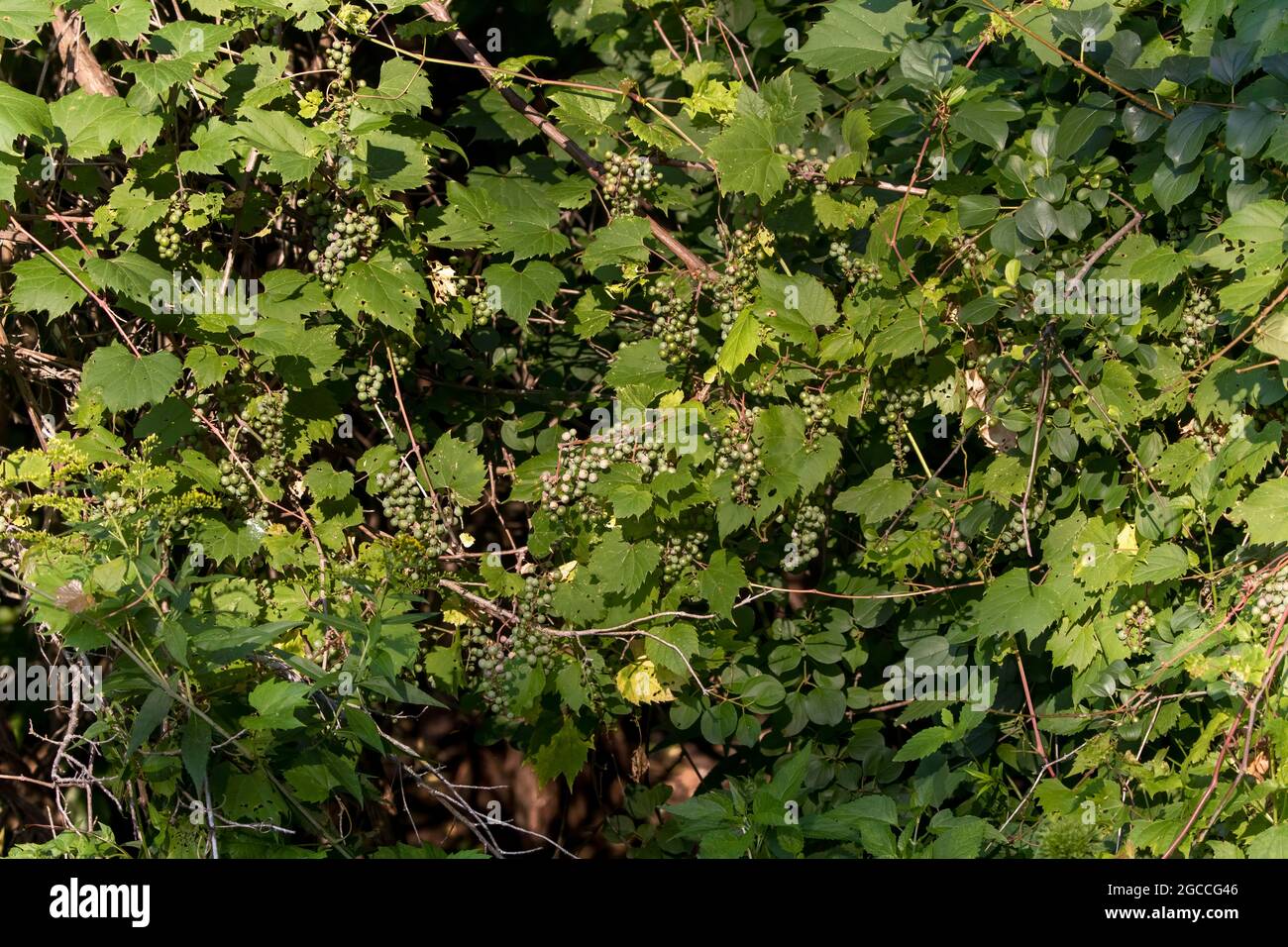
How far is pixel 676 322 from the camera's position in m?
3.37

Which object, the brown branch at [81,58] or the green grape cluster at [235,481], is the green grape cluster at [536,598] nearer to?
the green grape cluster at [235,481]

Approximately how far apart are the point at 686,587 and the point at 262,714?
1.37m

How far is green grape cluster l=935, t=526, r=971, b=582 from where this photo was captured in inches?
132

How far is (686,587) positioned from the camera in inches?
133

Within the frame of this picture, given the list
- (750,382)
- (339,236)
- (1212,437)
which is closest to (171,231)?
(339,236)

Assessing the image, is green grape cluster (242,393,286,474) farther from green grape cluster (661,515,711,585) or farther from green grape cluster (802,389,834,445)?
green grape cluster (802,389,834,445)

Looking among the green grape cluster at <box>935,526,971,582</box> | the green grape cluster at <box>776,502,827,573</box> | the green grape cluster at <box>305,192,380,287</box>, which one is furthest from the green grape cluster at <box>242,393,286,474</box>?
the green grape cluster at <box>935,526,971,582</box>

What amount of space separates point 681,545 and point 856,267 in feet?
2.86

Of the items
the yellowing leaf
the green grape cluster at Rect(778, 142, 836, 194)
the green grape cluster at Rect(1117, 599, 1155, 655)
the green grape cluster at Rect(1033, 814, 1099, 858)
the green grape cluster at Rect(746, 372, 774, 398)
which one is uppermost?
the green grape cluster at Rect(778, 142, 836, 194)

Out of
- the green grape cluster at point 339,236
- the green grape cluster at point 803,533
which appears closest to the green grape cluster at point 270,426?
the green grape cluster at point 339,236

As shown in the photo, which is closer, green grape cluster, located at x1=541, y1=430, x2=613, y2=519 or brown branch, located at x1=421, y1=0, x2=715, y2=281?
green grape cluster, located at x1=541, y1=430, x2=613, y2=519

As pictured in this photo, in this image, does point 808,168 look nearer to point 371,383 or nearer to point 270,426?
point 371,383

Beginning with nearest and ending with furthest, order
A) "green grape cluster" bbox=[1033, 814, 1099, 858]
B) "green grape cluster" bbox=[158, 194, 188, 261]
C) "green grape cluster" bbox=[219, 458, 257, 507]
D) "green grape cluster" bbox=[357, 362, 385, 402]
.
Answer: "green grape cluster" bbox=[1033, 814, 1099, 858]
"green grape cluster" bbox=[158, 194, 188, 261]
"green grape cluster" bbox=[219, 458, 257, 507]
"green grape cluster" bbox=[357, 362, 385, 402]

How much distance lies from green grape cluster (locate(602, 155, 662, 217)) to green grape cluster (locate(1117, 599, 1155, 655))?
1.66m
